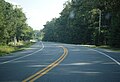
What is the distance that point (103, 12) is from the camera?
74875 millimetres

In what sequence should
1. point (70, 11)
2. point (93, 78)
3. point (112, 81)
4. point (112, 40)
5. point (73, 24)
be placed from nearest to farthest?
point (112, 81)
point (93, 78)
point (112, 40)
point (73, 24)
point (70, 11)

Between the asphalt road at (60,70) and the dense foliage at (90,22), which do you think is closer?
the asphalt road at (60,70)

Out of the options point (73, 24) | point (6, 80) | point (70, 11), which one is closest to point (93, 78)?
point (6, 80)

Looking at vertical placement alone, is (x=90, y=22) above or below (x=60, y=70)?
above

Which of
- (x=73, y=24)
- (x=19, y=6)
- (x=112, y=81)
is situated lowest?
(x=112, y=81)

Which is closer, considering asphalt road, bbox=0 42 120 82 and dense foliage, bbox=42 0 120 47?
asphalt road, bbox=0 42 120 82

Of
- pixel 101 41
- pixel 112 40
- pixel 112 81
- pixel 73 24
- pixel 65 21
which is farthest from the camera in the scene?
pixel 65 21

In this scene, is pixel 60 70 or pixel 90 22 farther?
pixel 90 22

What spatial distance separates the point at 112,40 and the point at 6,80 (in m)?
40.4

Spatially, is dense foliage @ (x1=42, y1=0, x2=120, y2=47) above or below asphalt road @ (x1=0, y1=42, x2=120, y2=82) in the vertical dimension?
above

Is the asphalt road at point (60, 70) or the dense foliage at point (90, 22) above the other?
the dense foliage at point (90, 22)

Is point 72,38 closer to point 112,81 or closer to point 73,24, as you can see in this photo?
point 73,24

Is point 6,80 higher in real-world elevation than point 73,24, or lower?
lower

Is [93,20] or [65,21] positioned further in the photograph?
[65,21]
